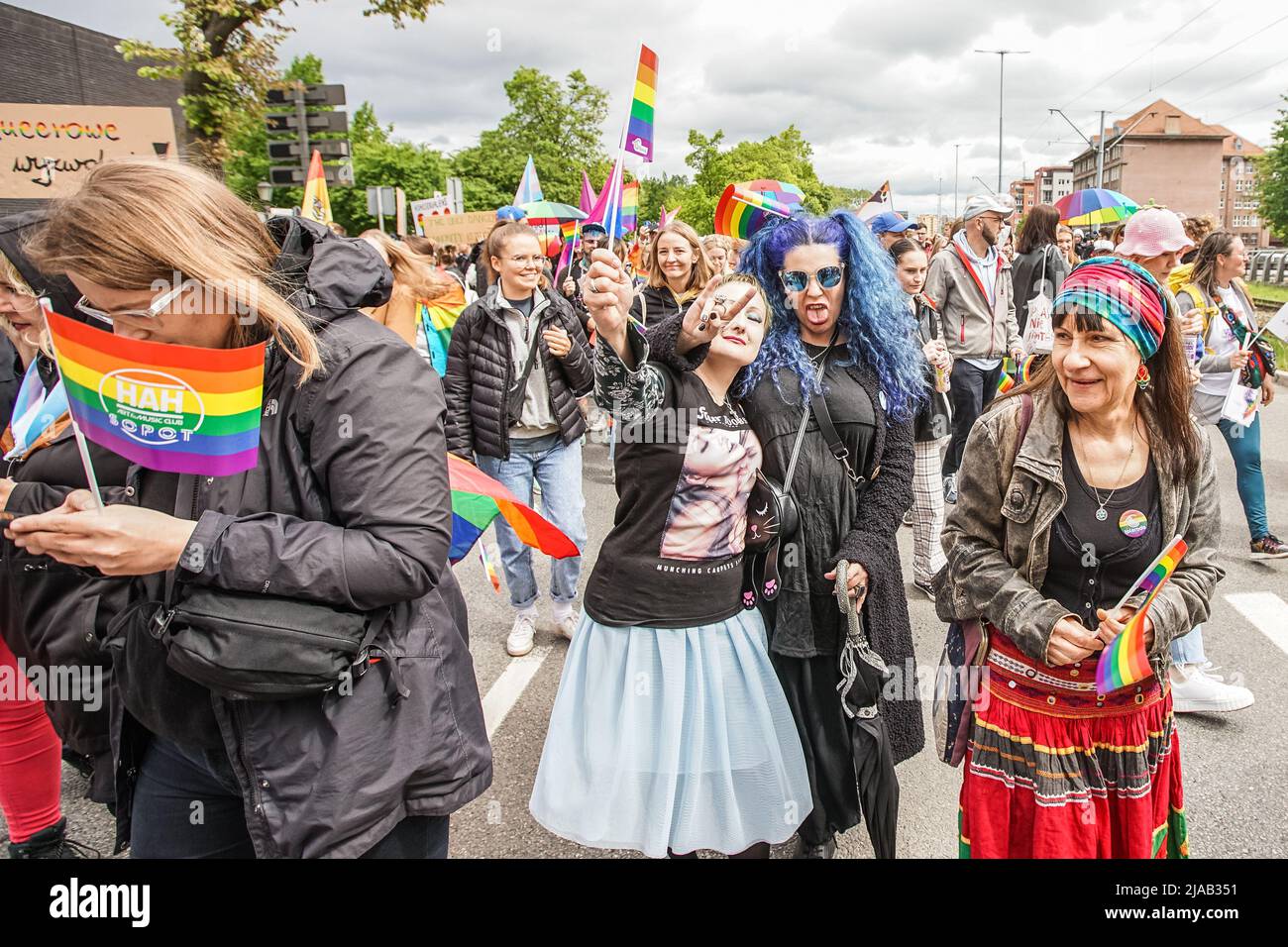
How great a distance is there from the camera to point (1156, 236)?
14.4ft

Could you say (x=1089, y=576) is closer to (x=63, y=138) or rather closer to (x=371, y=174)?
(x=63, y=138)

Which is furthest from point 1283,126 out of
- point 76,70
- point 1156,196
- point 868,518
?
point 868,518

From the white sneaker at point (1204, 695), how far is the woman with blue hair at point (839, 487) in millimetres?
1764

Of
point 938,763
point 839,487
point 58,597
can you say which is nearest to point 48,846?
point 58,597

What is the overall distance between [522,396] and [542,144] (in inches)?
2067

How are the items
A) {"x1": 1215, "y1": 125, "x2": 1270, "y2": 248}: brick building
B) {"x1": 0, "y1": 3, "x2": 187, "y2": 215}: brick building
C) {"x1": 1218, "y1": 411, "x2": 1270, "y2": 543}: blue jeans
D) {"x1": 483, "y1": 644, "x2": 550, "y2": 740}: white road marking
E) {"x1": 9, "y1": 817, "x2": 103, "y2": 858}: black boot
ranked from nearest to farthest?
{"x1": 9, "y1": 817, "x2": 103, "y2": 858}: black boot
{"x1": 483, "y1": 644, "x2": 550, "y2": 740}: white road marking
{"x1": 1218, "y1": 411, "x2": 1270, "y2": 543}: blue jeans
{"x1": 0, "y1": 3, "x2": 187, "y2": 215}: brick building
{"x1": 1215, "y1": 125, "x2": 1270, "y2": 248}: brick building

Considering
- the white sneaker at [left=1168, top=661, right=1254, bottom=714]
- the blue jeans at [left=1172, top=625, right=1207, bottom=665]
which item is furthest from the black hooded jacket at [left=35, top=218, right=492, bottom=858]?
the white sneaker at [left=1168, top=661, right=1254, bottom=714]

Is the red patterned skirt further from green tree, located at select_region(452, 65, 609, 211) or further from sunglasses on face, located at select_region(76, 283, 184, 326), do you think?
green tree, located at select_region(452, 65, 609, 211)

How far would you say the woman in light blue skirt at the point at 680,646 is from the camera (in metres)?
2.44

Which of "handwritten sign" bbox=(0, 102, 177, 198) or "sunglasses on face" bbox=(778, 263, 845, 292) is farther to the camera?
"handwritten sign" bbox=(0, 102, 177, 198)

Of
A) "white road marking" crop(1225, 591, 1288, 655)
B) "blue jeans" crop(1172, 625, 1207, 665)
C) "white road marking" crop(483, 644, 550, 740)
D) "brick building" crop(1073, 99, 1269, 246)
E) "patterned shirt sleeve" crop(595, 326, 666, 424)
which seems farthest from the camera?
"brick building" crop(1073, 99, 1269, 246)

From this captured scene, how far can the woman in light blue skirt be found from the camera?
8.02 ft

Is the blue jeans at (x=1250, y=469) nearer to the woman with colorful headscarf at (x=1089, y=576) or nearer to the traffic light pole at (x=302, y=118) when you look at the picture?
the woman with colorful headscarf at (x=1089, y=576)

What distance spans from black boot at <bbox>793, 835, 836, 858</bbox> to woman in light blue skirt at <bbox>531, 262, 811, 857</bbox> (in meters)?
0.23
